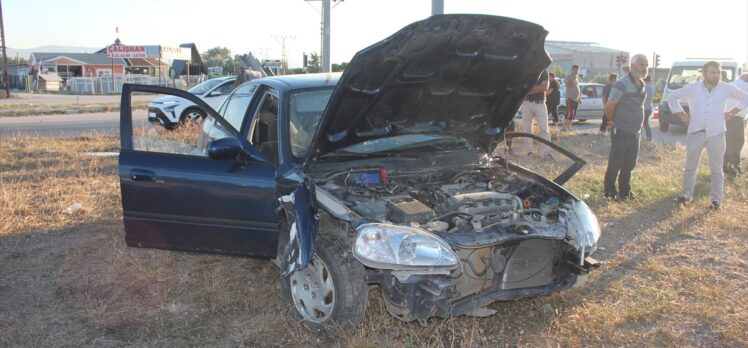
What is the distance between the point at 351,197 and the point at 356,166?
1.52ft

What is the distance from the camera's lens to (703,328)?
3.84 m

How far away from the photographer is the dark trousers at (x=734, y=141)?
896 centimetres

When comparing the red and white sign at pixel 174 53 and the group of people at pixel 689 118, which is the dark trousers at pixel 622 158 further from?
the red and white sign at pixel 174 53

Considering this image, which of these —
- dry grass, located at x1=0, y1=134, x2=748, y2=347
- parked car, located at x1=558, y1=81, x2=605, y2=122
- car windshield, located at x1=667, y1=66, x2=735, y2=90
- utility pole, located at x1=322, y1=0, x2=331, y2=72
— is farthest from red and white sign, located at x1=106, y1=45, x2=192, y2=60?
dry grass, located at x1=0, y1=134, x2=748, y2=347

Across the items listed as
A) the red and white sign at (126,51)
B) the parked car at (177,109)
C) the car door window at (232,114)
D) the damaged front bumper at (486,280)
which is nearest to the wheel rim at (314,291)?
the damaged front bumper at (486,280)

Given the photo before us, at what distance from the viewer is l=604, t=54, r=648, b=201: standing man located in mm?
6977

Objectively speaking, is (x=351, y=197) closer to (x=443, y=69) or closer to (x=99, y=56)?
(x=443, y=69)

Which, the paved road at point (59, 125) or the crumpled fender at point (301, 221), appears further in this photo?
the paved road at point (59, 125)

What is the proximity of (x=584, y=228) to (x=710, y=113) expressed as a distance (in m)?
4.00

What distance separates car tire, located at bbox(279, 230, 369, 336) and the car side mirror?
2.42ft

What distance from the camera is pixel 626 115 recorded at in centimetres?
704

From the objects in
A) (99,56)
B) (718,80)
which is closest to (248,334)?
(718,80)

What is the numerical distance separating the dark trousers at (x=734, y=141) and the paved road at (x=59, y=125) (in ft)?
39.7

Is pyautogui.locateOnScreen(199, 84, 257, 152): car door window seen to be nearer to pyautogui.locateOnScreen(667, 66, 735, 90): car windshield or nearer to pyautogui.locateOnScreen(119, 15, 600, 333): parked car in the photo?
pyautogui.locateOnScreen(119, 15, 600, 333): parked car
